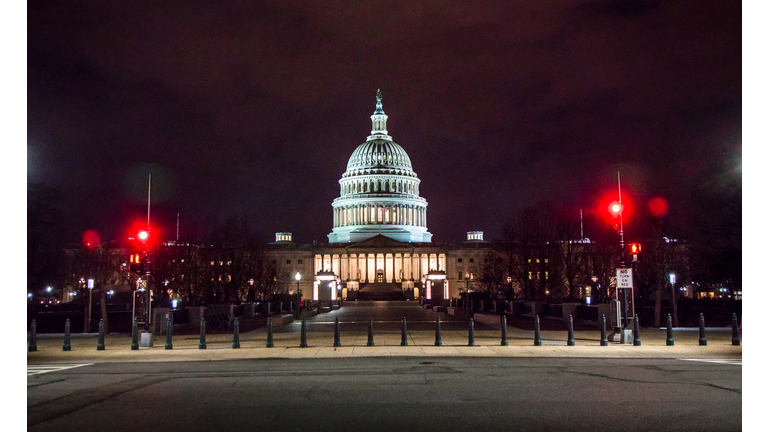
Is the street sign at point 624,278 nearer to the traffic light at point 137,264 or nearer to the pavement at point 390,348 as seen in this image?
the pavement at point 390,348

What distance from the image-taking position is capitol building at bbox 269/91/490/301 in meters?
158

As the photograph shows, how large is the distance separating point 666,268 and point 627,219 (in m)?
3.60

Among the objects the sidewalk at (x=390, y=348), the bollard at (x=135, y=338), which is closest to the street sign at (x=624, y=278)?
the sidewalk at (x=390, y=348)

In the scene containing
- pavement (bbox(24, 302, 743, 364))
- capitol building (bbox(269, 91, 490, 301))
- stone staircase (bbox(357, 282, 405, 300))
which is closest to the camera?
pavement (bbox(24, 302, 743, 364))

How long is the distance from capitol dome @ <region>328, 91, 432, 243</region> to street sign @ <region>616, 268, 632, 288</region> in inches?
6171

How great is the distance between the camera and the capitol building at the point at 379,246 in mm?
157875

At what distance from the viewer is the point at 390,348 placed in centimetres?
2447

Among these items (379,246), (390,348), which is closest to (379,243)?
(379,246)

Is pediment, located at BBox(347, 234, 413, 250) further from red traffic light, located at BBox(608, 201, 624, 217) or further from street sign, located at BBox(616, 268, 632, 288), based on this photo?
street sign, located at BBox(616, 268, 632, 288)

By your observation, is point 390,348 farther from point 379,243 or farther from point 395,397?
point 379,243

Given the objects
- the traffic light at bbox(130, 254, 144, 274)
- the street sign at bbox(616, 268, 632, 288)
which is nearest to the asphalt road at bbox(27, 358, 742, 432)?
the street sign at bbox(616, 268, 632, 288)

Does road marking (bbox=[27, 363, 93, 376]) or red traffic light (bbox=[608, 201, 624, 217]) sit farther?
red traffic light (bbox=[608, 201, 624, 217])

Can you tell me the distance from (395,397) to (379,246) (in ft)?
500

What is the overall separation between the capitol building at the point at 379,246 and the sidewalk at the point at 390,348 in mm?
89380
